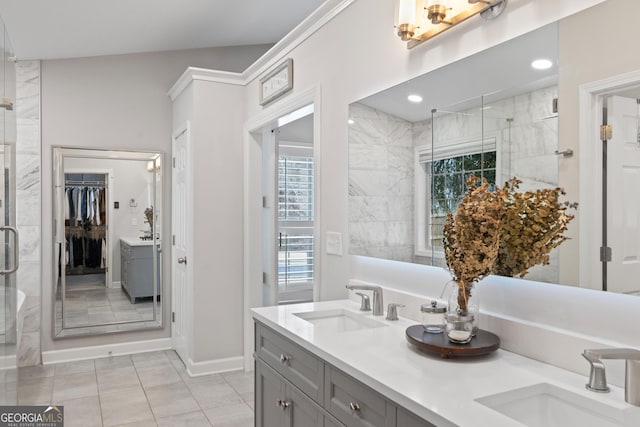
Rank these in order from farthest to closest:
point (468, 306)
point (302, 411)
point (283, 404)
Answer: point (283, 404), point (302, 411), point (468, 306)

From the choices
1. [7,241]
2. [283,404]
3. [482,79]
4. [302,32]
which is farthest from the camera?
[302,32]

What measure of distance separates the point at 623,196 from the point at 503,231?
36 centimetres

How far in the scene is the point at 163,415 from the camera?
3004 mm

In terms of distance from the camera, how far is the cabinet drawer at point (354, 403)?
1.27 metres

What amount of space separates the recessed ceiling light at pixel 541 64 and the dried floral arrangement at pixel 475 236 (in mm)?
397

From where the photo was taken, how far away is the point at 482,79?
166 centimetres

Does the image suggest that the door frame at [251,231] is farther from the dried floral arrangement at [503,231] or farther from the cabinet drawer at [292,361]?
the dried floral arrangement at [503,231]

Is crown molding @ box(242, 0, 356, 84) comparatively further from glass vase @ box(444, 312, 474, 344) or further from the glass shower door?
glass vase @ box(444, 312, 474, 344)

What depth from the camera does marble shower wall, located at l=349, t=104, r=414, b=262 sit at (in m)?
2.08

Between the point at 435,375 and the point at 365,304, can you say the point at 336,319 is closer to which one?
the point at 365,304

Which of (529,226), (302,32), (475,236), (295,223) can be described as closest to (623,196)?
(529,226)

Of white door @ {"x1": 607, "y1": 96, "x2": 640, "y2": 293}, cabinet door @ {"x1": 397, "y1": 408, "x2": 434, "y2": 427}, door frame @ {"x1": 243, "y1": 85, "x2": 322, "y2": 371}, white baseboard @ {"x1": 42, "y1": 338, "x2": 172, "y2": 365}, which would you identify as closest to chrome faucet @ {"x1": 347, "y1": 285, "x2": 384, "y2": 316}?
cabinet door @ {"x1": 397, "y1": 408, "x2": 434, "y2": 427}

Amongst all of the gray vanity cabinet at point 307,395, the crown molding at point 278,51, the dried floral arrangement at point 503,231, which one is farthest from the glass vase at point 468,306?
the crown molding at point 278,51

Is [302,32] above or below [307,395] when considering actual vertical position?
above
